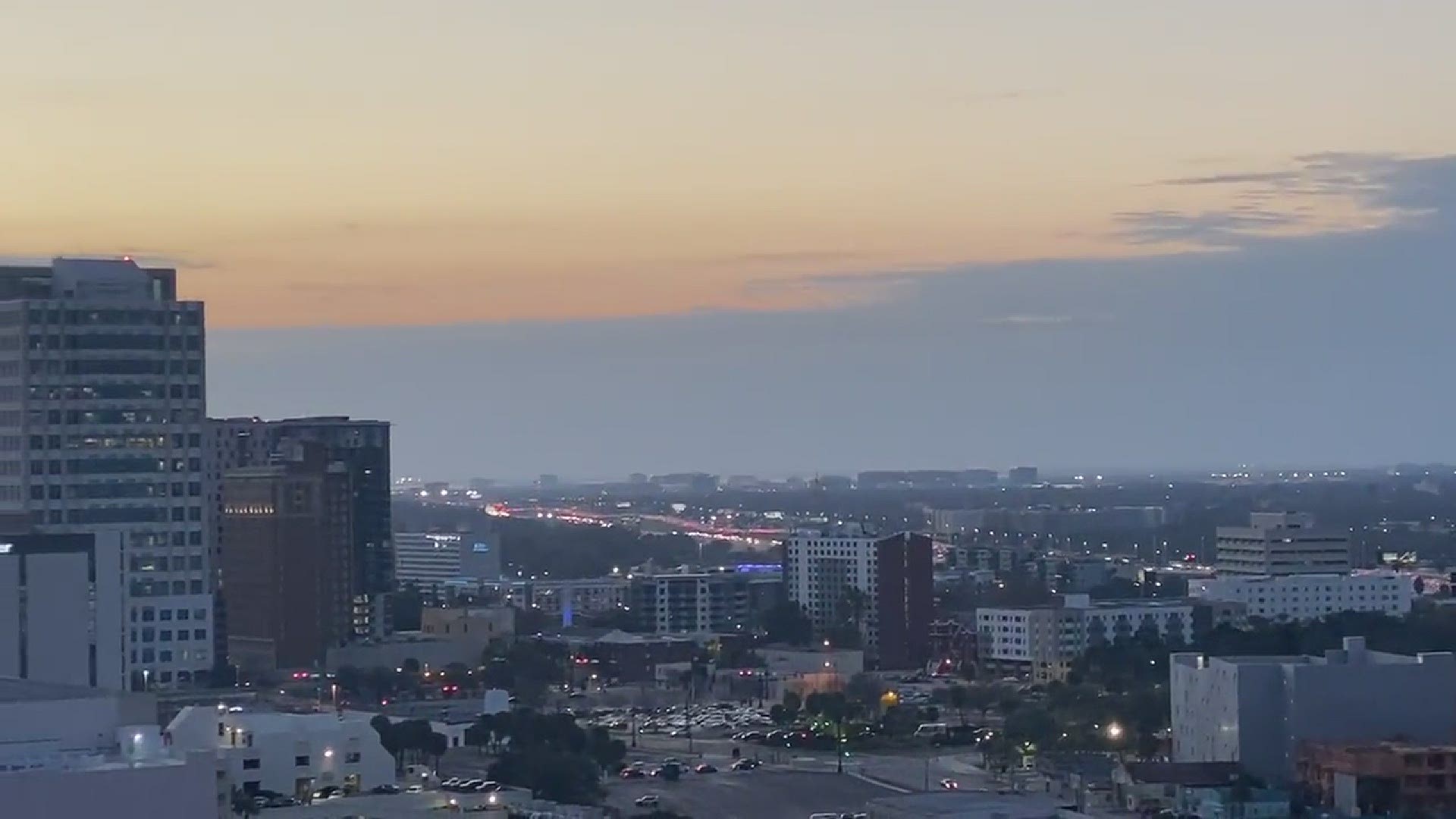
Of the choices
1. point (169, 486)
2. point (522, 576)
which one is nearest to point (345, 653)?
point (169, 486)

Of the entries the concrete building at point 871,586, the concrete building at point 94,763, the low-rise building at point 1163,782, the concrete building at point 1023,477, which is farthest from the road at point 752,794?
the concrete building at point 1023,477

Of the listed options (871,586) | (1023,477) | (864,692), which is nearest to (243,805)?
(864,692)

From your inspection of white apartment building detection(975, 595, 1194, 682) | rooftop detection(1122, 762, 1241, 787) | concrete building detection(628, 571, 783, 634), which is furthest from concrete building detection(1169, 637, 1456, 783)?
concrete building detection(628, 571, 783, 634)

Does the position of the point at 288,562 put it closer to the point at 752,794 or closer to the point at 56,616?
the point at 752,794

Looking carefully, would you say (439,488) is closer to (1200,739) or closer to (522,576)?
(522,576)

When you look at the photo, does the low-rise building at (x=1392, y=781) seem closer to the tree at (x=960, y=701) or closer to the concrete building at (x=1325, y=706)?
the concrete building at (x=1325, y=706)

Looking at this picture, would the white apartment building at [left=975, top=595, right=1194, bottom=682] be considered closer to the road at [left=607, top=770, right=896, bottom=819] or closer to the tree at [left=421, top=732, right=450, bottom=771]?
the road at [left=607, top=770, right=896, bottom=819]
